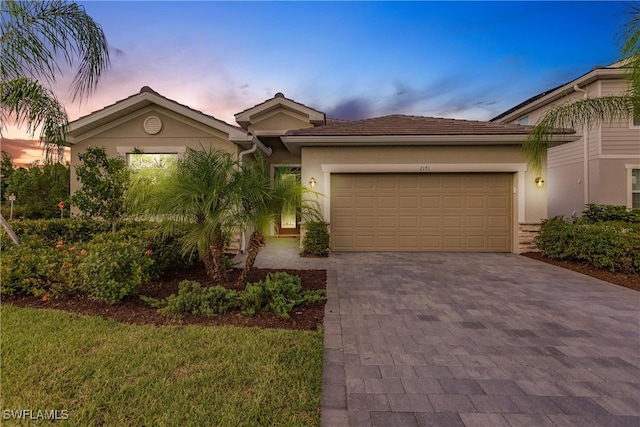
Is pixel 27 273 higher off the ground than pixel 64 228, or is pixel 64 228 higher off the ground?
pixel 64 228

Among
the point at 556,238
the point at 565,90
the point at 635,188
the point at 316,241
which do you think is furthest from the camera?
the point at 565,90

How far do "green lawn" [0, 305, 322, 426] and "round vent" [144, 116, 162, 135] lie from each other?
6.85 meters

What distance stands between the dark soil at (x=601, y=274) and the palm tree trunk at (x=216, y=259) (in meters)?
7.52

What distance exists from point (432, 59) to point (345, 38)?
4.11 meters

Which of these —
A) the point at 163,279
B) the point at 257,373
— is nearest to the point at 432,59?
the point at 163,279

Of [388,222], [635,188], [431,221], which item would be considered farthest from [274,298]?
[635,188]

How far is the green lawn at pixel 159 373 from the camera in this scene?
2.10 m

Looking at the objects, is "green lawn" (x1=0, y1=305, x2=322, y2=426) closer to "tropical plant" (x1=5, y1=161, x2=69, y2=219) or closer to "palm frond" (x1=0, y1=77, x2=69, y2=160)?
"palm frond" (x1=0, y1=77, x2=69, y2=160)

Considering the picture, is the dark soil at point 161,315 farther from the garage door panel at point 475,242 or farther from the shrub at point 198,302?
the garage door panel at point 475,242

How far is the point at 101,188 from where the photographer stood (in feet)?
22.5

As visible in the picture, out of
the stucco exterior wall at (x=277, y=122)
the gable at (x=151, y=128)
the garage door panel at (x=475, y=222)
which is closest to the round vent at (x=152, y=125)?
the gable at (x=151, y=128)

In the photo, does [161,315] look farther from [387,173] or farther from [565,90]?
[565,90]

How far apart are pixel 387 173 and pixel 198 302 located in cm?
671

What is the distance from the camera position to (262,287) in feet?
14.2
